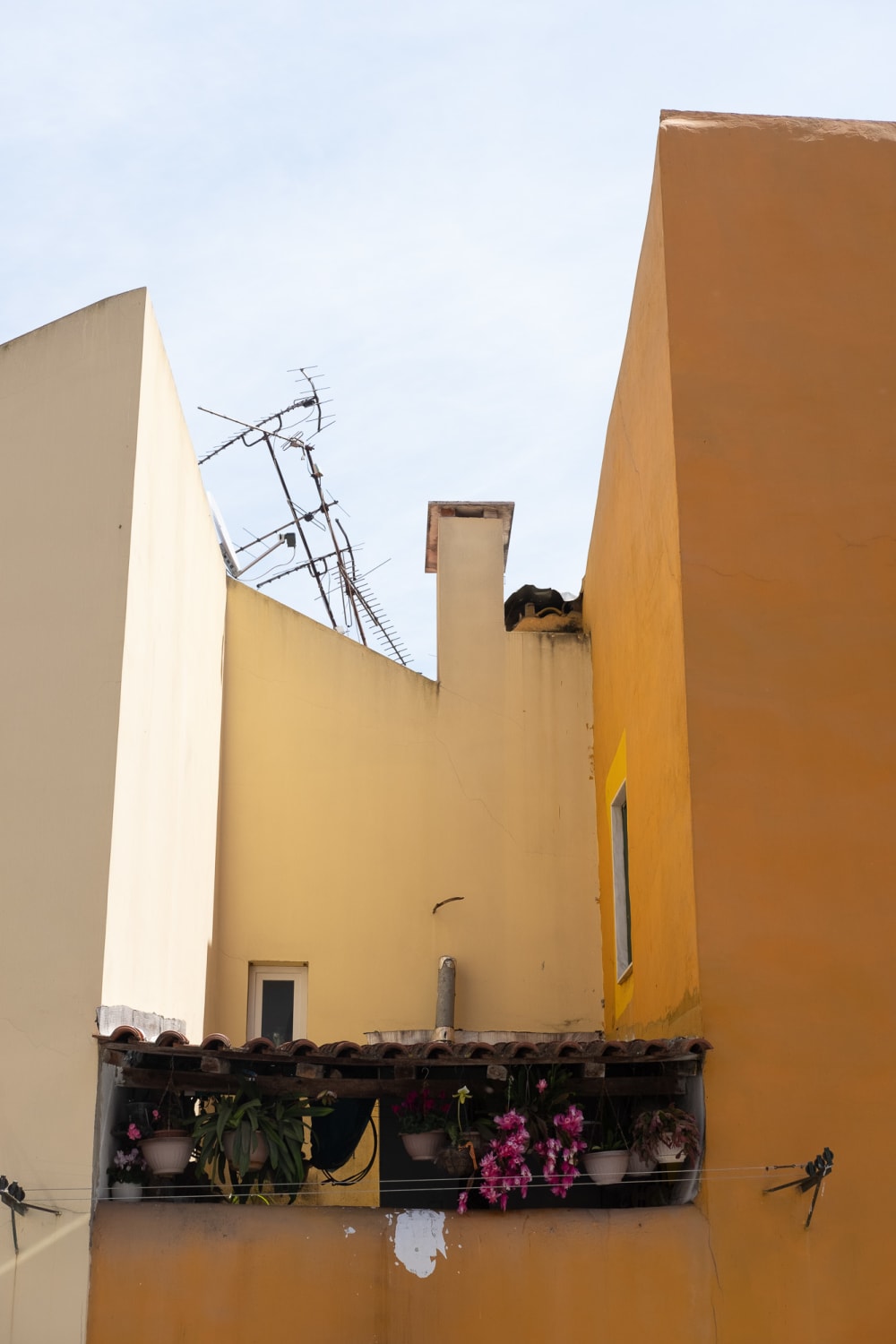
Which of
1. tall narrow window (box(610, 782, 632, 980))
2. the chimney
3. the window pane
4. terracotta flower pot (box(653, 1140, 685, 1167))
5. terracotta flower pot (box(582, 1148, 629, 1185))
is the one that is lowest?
terracotta flower pot (box(582, 1148, 629, 1185))

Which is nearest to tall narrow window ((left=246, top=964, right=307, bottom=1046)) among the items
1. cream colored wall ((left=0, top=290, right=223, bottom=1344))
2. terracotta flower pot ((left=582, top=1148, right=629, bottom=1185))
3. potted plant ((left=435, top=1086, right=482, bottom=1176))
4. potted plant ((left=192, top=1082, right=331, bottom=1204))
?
cream colored wall ((left=0, top=290, right=223, bottom=1344))

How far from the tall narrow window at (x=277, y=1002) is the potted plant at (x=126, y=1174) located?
153 inches

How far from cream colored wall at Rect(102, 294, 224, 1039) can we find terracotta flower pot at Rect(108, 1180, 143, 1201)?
876 millimetres

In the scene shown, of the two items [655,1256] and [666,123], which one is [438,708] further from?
[655,1256]

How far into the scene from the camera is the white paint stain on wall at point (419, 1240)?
7027 millimetres

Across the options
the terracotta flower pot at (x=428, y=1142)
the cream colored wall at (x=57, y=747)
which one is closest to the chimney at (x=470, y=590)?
the cream colored wall at (x=57, y=747)

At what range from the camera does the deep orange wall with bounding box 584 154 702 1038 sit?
8.01 metres

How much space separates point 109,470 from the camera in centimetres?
824

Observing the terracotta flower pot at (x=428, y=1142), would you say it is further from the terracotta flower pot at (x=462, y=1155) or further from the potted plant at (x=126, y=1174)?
the potted plant at (x=126, y=1174)

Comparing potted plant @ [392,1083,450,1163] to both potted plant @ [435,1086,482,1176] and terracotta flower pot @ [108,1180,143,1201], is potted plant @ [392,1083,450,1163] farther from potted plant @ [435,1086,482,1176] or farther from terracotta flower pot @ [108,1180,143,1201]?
terracotta flower pot @ [108,1180,143,1201]

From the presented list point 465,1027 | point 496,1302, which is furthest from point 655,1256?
point 465,1027

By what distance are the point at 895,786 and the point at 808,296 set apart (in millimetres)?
3016

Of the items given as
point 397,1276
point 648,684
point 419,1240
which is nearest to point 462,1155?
point 419,1240

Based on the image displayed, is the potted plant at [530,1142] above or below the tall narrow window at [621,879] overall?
below
